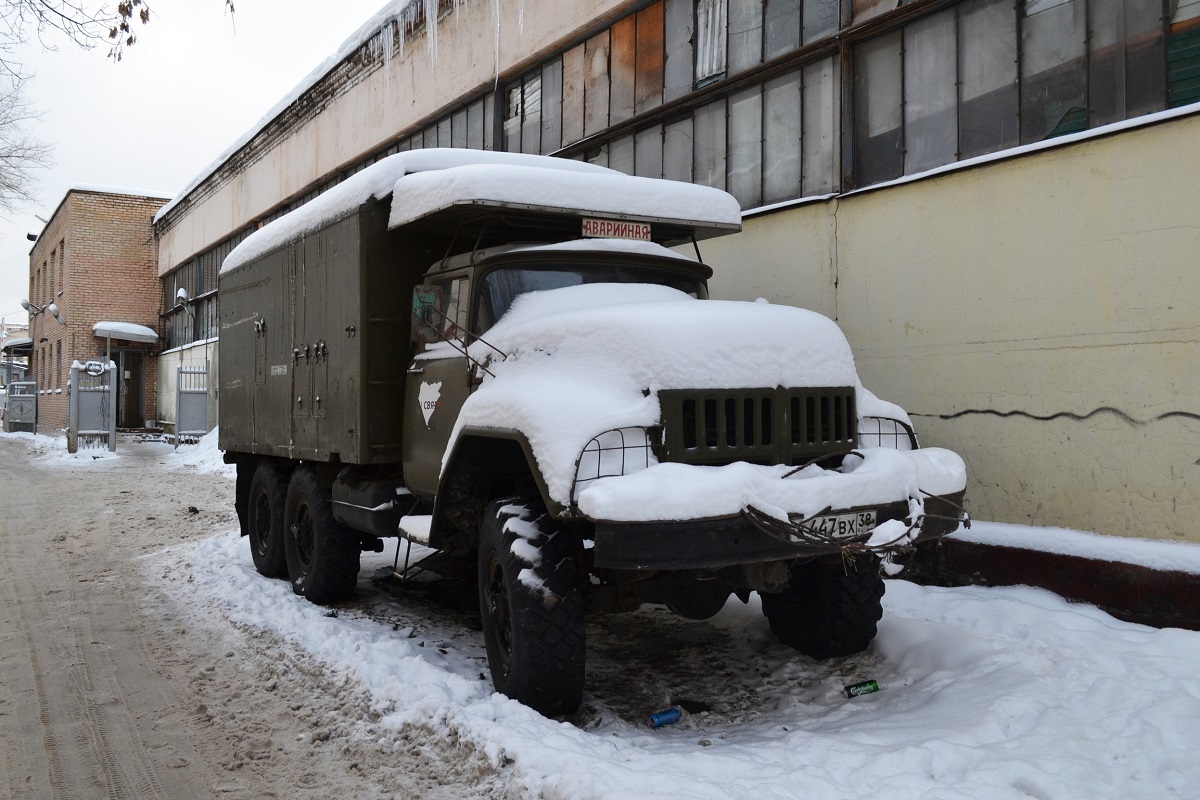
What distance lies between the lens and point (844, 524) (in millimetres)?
4078

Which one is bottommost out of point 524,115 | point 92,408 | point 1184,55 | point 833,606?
point 833,606

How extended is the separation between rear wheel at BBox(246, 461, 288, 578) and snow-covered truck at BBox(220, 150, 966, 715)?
378 millimetres

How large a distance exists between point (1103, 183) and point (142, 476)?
55.0 ft

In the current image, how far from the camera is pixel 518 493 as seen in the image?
4.90m

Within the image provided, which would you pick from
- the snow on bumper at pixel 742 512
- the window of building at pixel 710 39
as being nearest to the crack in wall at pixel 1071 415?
the snow on bumper at pixel 742 512

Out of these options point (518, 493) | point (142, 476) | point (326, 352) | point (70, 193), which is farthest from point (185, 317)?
point (518, 493)

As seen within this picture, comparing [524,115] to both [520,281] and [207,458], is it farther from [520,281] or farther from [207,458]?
[207,458]

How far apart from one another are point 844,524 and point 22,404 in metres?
35.4

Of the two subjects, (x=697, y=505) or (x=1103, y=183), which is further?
(x=1103, y=183)

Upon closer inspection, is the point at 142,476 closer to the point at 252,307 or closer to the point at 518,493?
the point at 252,307

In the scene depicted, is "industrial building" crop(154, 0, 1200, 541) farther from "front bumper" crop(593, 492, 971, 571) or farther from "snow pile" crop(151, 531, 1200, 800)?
"front bumper" crop(593, 492, 971, 571)

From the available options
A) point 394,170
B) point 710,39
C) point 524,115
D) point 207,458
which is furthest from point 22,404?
point 394,170

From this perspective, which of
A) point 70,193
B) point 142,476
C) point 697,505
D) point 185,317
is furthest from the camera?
point 70,193

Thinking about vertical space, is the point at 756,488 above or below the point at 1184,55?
below
